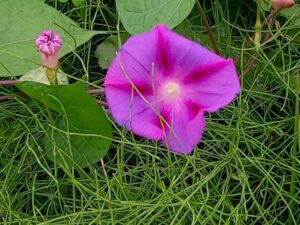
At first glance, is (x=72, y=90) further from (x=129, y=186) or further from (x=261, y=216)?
(x=261, y=216)

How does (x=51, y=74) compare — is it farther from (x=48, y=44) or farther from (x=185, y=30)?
(x=185, y=30)

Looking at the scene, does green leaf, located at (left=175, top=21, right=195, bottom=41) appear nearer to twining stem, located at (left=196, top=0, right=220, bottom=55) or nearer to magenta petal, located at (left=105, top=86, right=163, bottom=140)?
twining stem, located at (left=196, top=0, right=220, bottom=55)

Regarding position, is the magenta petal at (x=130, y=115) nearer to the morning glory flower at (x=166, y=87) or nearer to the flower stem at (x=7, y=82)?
the morning glory flower at (x=166, y=87)

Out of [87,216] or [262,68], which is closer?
[87,216]

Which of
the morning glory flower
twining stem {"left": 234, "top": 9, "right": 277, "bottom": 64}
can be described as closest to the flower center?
the morning glory flower

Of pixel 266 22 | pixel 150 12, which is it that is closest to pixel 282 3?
pixel 266 22

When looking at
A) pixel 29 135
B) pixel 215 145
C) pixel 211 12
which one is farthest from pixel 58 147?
pixel 211 12
